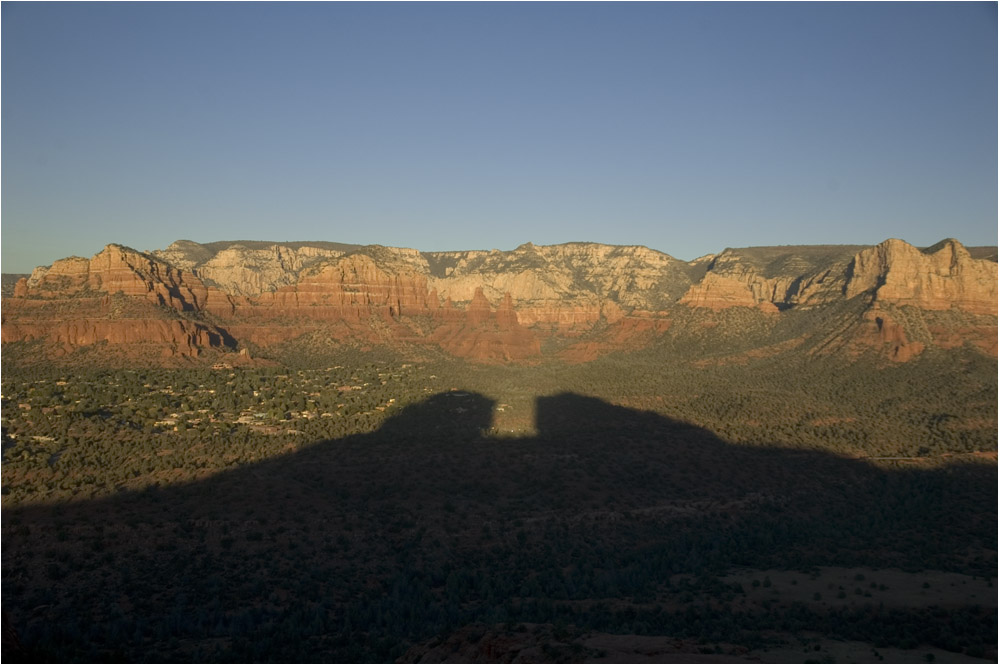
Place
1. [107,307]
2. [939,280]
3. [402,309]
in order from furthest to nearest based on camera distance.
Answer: [402,309] → [939,280] → [107,307]

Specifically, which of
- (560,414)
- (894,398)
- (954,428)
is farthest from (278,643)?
(894,398)

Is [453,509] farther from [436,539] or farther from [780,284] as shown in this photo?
[780,284]

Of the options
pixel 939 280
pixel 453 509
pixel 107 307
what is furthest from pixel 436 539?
pixel 939 280

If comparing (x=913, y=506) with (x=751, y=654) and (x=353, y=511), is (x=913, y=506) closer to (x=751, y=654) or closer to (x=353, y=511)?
(x=751, y=654)

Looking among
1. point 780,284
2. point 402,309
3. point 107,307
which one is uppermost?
point 780,284

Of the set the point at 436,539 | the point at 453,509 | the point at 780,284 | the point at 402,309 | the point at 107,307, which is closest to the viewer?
the point at 436,539

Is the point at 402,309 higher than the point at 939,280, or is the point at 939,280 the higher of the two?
the point at 939,280
